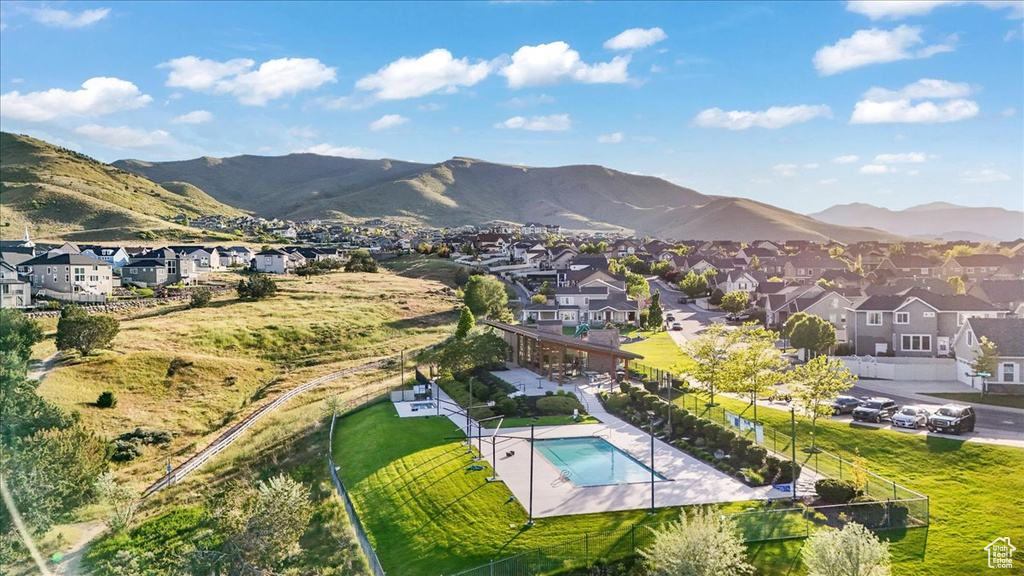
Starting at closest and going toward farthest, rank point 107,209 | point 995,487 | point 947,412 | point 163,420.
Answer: point 995,487 < point 947,412 < point 163,420 < point 107,209

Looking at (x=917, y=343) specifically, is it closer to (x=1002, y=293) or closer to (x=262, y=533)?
(x=1002, y=293)

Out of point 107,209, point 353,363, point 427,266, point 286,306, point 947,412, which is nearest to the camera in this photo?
point 947,412

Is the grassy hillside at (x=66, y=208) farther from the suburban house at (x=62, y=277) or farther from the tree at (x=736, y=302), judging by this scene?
the tree at (x=736, y=302)

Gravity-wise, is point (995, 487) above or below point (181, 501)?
above

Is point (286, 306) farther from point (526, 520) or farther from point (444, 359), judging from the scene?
point (526, 520)

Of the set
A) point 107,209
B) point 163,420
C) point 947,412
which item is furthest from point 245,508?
point 107,209

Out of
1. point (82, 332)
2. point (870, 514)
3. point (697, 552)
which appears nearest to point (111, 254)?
point (82, 332)

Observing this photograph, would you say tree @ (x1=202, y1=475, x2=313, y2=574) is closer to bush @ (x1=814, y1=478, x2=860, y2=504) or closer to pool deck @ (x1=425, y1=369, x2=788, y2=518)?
pool deck @ (x1=425, y1=369, x2=788, y2=518)
